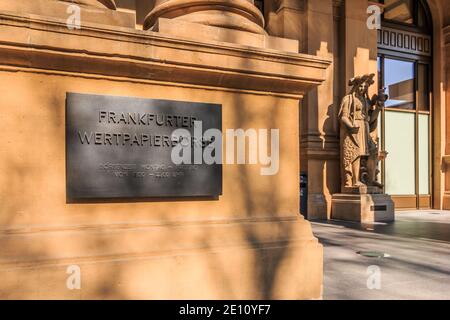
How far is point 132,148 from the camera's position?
3.54 metres

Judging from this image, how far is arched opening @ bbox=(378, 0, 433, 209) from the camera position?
16.5 metres

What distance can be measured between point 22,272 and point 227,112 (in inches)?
87.7

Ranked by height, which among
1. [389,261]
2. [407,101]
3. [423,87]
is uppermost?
[423,87]

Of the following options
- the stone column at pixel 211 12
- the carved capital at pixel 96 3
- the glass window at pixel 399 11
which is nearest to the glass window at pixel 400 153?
the glass window at pixel 399 11

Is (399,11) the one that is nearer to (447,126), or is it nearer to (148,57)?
(447,126)

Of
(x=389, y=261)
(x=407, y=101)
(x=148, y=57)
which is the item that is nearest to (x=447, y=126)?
(x=407, y=101)

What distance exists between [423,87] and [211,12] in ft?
53.4

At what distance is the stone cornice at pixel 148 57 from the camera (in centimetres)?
310

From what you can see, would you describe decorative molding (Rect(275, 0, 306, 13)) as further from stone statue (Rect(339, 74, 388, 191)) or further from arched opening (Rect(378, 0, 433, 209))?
arched opening (Rect(378, 0, 433, 209))

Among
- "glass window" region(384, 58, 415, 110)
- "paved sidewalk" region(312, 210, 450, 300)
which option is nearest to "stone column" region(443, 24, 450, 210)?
"glass window" region(384, 58, 415, 110)

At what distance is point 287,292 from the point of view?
3891 mm

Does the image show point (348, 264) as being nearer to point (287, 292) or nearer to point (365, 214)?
point (287, 292)

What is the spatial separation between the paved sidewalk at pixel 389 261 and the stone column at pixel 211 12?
300 cm

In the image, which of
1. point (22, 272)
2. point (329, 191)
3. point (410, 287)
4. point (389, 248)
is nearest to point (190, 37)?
point (22, 272)
